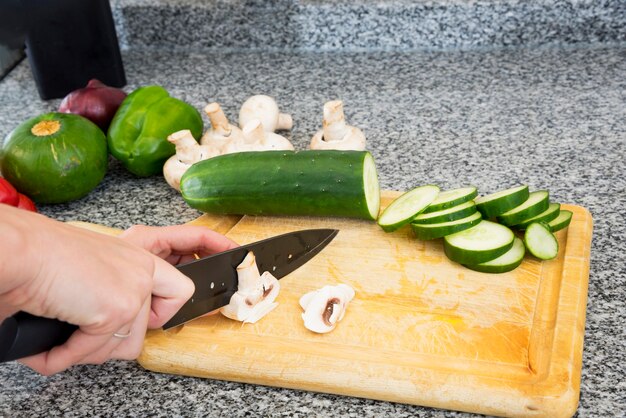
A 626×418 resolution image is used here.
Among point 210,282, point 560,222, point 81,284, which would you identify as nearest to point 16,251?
point 81,284

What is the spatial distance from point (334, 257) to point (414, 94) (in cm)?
90

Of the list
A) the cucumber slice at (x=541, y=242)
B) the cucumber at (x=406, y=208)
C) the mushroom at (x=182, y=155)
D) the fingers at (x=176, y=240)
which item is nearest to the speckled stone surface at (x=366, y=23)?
the mushroom at (x=182, y=155)

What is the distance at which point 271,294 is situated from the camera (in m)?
1.30

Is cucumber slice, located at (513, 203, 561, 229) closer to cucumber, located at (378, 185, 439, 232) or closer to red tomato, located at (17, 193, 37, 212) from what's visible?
cucumber, located at (378, 185, 439, 232)

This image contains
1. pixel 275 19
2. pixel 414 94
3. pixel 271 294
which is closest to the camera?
pixel 271 294

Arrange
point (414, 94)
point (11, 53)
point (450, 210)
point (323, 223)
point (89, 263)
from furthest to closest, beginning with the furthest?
point (11, 53)
point (414, 94)
point (323, 223)
point (450, 210)
point (89, 263)

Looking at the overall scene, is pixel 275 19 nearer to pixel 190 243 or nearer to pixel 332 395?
pixel 190 243

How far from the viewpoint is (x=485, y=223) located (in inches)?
55.5

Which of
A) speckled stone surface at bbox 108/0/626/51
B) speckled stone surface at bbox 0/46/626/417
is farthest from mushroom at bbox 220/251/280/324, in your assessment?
speckled stone surface at bbox 108/0/626/51

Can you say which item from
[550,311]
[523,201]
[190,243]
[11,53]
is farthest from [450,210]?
[11,53]

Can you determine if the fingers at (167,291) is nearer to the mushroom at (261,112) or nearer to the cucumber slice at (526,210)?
the cucumber slice at (526,210)

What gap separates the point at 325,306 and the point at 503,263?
13.7 inches

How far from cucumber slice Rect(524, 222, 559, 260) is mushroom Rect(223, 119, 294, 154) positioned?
0.66 metres

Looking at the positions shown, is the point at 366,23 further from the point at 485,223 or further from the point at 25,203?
the point at 25,203
